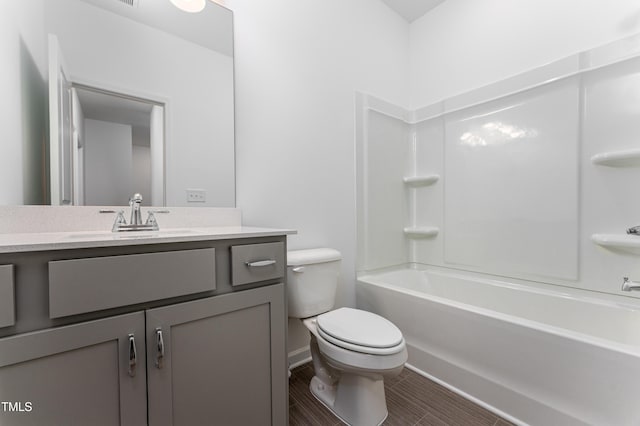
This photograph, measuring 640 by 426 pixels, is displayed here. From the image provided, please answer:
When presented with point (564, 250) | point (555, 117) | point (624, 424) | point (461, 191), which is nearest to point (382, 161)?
point (461, 191)

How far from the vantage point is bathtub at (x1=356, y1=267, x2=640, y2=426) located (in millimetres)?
1111

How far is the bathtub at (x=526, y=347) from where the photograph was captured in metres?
1.11

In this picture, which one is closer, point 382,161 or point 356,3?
point 356,3

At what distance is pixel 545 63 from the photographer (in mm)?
1804

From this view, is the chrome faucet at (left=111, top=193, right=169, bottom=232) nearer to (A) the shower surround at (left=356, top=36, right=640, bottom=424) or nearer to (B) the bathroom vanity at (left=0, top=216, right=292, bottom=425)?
(B) the bathroom vanity at (left=0, top=216, right=292, bottom=425)

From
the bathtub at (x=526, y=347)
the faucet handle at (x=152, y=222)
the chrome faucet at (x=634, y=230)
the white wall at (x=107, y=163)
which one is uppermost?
the white wall at (x=107, y=163)

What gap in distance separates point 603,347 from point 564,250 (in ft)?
2.57

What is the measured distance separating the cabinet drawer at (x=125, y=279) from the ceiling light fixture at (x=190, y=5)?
1.31 metres

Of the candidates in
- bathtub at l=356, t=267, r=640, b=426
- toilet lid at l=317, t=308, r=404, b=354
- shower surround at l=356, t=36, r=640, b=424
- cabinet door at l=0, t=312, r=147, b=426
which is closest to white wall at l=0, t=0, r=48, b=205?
cabinet door at l=0, t=312, r=147, b=426

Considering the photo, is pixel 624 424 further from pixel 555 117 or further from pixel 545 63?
pixel 545 63

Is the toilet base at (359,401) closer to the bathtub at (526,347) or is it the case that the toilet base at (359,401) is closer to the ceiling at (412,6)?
the bathtub at (526,347)

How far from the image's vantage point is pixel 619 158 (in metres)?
1.48

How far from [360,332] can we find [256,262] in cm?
61

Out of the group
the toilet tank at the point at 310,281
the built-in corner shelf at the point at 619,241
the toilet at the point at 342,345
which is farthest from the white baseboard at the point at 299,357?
the built-in corner shelf at the point at 619,241
